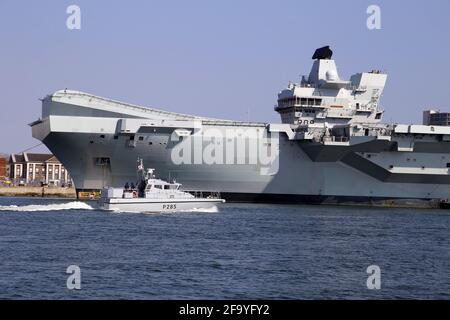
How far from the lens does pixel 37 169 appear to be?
434ft

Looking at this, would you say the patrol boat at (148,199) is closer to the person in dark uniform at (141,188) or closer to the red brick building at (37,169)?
the person in dark uniform at (141,188)

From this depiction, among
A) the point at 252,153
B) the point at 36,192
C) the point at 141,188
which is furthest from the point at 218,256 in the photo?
the point at 36,192

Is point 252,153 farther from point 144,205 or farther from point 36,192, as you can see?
point 36,192

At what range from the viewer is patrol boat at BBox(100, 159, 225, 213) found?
40.8 metres

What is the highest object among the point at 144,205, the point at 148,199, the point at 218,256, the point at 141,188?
the point at 141,188

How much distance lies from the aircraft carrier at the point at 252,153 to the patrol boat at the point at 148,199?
23.1 ft

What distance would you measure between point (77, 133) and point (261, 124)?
445 inches

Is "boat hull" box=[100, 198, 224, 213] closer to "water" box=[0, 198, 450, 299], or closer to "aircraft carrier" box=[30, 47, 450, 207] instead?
"water" box=[0, 198, 450, 299]

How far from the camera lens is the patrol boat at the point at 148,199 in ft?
134

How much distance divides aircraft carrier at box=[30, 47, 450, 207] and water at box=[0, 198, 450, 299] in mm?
9938

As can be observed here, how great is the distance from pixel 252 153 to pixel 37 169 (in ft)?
286

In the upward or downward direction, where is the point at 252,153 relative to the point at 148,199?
upward

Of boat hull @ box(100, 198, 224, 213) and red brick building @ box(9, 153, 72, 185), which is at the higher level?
red brick building @ box(9, 153, 72, 185)

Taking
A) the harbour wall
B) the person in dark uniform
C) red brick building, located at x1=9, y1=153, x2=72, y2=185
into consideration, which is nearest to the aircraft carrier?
the person in dark uniform
